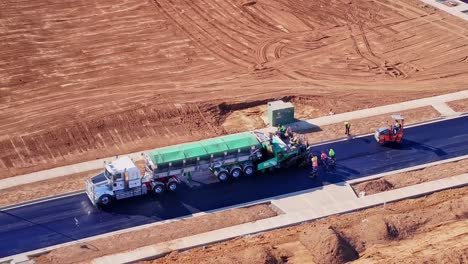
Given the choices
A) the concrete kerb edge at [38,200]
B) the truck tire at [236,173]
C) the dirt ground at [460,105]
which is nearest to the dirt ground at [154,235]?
the truck tire at [236,173]

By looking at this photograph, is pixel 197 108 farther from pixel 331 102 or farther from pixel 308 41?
pixel 308 41

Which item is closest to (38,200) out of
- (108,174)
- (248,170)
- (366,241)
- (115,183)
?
(108,174)

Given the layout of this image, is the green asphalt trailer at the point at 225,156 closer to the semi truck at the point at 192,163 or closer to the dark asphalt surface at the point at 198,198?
the semi truck at the point at 192,163

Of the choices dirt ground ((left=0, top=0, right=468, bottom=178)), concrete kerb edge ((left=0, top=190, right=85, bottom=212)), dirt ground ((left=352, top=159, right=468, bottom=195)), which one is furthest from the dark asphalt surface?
dirt ground ((left=0, top=0, right=468, bottom=178))

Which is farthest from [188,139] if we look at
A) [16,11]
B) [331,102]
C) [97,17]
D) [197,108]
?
[16,11]

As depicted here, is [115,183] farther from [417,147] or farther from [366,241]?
[417,147]
